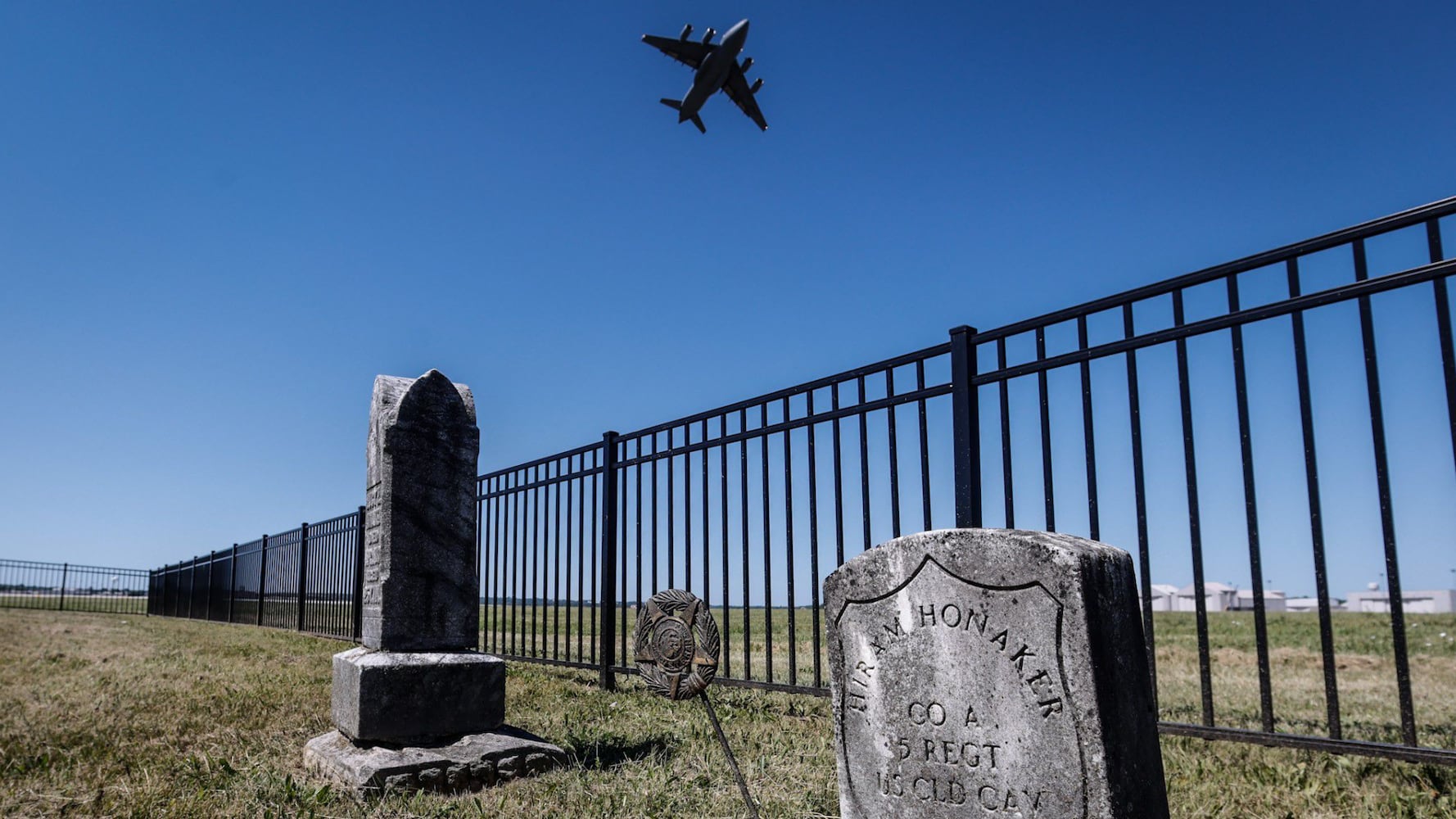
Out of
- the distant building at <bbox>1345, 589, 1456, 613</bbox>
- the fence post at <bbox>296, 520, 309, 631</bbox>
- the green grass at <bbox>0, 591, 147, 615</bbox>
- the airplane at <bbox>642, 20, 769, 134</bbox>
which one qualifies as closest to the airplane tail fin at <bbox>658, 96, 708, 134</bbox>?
the airplane at <bbox>642, 20, 769, 134</bbox>

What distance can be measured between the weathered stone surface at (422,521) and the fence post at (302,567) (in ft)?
38.3

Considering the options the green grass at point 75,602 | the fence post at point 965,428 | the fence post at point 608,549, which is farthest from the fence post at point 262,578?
the fence post at point 965,428

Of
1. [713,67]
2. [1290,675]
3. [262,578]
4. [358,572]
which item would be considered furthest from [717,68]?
[1290,675]

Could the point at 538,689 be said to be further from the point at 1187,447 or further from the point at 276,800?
the point at 1187,447

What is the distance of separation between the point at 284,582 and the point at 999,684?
1707 centimetres

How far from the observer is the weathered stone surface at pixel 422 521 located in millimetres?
4605

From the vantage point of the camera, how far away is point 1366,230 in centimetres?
328

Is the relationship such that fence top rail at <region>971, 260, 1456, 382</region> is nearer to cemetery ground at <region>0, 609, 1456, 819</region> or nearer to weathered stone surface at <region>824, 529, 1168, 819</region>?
weathered stone surface at <region>824, 529, 1168, 819</region>

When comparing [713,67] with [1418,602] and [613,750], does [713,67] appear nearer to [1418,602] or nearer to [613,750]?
[613,750]

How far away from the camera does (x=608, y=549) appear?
7367 mm

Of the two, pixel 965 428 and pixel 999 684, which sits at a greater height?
pixel 965 428

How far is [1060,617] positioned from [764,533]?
329cm

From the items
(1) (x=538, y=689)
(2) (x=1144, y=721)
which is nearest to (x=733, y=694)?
(1) (x=538, y=689)

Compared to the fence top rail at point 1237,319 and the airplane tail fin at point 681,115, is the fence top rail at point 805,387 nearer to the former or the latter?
the fence top rail at point 1237,319
